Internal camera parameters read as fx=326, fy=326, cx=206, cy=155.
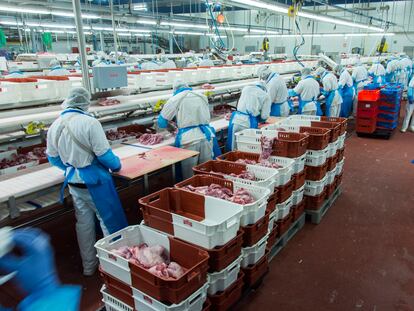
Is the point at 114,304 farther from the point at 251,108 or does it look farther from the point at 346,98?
the point at 346,98

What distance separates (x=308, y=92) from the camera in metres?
7.23

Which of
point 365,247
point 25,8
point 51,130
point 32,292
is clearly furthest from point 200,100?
point 25,8

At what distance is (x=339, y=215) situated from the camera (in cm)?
464

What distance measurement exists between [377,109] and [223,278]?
754 centimetres

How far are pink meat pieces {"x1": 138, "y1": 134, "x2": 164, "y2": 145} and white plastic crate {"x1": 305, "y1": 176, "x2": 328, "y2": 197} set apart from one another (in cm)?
211

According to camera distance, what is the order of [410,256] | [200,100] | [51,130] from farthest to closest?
[200,100] → [410,256] → [51,130]

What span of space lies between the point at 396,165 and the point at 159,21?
8.09 metres

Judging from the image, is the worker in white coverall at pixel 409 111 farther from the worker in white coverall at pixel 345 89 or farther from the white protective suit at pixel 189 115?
the white protective suit at pixel 189 115

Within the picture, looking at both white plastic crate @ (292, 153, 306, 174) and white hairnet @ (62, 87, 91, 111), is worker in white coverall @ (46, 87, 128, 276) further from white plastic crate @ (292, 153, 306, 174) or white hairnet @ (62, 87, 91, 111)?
white plastic crate @ (292, 153, 306, 174)

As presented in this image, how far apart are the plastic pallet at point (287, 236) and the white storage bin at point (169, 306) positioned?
1.58 metres

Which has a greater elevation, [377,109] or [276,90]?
Result: [276,90]

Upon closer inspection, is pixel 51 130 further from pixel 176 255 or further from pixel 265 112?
pixel 265 112

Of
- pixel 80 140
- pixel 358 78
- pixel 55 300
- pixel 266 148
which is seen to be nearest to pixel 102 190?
pixel 80 140

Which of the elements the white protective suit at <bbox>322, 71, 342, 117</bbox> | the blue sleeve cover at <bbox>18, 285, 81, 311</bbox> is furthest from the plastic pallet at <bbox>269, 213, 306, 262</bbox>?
the white protective suit at <bbox>322, 71, 342, 117</bbox>
